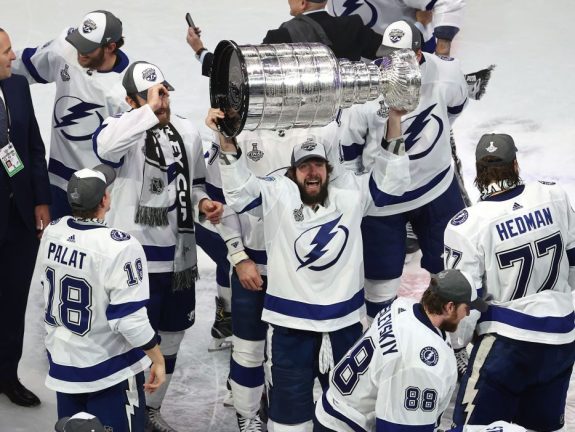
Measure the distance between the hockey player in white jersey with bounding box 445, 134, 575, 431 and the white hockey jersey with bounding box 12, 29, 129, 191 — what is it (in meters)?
1.66

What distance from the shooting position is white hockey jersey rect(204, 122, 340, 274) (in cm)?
480

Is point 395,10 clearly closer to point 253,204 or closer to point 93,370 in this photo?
point 253,204

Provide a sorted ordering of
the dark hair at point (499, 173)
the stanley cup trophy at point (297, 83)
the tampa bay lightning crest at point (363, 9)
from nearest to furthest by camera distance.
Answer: the stanley cup trophy at point (297, 83) → the dark hair at point (499, 173) → the tampa bay lightning crest at point (363, 9)

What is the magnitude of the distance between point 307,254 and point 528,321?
80cm

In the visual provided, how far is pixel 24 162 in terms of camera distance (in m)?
5.05

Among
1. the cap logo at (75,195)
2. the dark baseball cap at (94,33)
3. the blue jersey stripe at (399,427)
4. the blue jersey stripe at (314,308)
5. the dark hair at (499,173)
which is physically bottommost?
the blue jersey stripe at (399,427)

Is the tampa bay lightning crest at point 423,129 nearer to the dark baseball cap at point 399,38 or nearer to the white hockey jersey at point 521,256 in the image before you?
the dark baseball cap at point 399,38

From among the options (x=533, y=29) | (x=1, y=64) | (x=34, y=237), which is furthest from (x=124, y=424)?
(x=533, y=29)

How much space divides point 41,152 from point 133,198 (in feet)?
1.83

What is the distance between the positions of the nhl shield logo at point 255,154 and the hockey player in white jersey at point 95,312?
2.46 feet

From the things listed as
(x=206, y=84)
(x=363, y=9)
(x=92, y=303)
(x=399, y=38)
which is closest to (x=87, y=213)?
(x=92, y=303)

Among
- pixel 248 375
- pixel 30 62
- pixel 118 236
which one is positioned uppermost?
pixel 30 62

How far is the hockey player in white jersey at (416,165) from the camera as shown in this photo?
509 cm

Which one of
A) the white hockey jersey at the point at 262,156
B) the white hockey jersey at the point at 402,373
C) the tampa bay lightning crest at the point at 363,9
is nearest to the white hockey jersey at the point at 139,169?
the white hockey jersey at the point at 262,156
